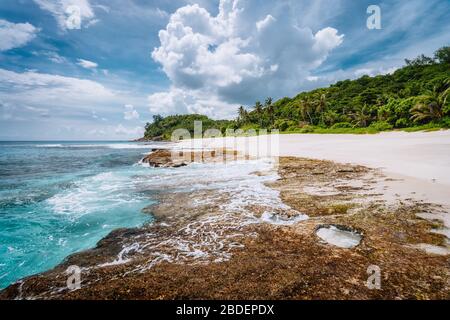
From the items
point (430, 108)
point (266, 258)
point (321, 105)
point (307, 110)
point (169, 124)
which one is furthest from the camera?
point (169, 124)

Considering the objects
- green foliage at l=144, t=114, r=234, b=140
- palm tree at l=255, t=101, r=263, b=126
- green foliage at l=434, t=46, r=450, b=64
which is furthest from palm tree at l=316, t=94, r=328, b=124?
green foliage at l=144, t=114, r=234, b=140

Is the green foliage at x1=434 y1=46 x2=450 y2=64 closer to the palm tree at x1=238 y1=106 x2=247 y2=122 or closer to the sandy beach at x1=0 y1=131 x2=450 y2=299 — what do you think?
the palm tree at x1=238 y1=106 x2=247 y2=122

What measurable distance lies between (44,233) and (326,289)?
8.49 meters

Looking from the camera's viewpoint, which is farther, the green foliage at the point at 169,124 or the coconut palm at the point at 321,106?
the green foliage at the point at 169,124

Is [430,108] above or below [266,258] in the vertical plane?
above

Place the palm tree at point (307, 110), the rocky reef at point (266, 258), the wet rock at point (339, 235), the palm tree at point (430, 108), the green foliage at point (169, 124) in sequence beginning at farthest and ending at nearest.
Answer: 1. the green foliage at point (169, 124)
2. the palm tree at point (307, 110)
3. the palm tree at point (430, 108)
4. the wet rock at point (339, 235)
5. the rocky reef at point (266, 258)

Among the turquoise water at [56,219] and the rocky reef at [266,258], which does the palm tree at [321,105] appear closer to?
the turquoise water at [56,219]

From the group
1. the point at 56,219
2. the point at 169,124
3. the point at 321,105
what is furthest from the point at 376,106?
the point at 169,124

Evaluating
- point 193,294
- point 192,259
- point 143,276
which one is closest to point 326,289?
point 193,294

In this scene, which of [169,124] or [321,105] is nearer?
[321,105]

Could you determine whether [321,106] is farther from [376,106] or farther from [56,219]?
[56,219]

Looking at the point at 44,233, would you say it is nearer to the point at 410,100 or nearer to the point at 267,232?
the point at 267,232

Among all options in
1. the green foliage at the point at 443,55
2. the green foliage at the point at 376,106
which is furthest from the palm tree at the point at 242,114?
the green foliage at the point at 443,55
